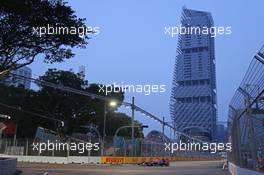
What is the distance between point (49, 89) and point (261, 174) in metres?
60.0

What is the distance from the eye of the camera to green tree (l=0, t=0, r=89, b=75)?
20.7 meters

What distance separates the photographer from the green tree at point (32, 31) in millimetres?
20719

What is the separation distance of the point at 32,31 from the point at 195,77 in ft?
94.2

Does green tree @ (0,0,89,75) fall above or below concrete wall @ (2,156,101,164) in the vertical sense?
above

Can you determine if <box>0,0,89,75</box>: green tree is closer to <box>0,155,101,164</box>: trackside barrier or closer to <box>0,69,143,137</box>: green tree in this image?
<box>0,155,101,164</box>: trackside barrier

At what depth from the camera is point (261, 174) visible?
32.0 feet

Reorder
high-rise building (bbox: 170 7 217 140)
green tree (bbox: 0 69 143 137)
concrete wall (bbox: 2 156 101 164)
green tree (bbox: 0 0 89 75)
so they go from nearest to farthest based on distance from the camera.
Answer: green tree (bbox: 0 0 89 75) < high-rise building (bbox: 170 7 217 140) < concrete wall (bbox: 2 156 101 164) < green tree (bbox: 0 69 143 137)

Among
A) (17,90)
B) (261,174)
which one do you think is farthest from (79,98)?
(261,174)

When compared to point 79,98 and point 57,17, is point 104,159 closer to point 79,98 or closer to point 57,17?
point 79,98

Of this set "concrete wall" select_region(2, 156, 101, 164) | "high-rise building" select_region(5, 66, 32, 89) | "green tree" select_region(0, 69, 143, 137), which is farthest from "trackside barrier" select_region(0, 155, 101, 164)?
"green tree" select_region(0, 69, 143, 137)

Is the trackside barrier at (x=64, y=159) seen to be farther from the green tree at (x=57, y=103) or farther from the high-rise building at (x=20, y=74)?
the green tree at (x=57, y=103)

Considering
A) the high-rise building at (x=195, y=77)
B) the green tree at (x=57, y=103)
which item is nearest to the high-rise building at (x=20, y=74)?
the green tree at (x=57, y=103)

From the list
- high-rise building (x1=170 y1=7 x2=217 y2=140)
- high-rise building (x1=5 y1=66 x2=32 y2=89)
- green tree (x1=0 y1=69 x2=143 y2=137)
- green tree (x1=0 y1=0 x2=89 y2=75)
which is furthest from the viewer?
green tree (x1=0 y1=69 x2=143 y2=137)

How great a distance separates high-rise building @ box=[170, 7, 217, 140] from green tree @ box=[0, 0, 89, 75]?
1233 cm
